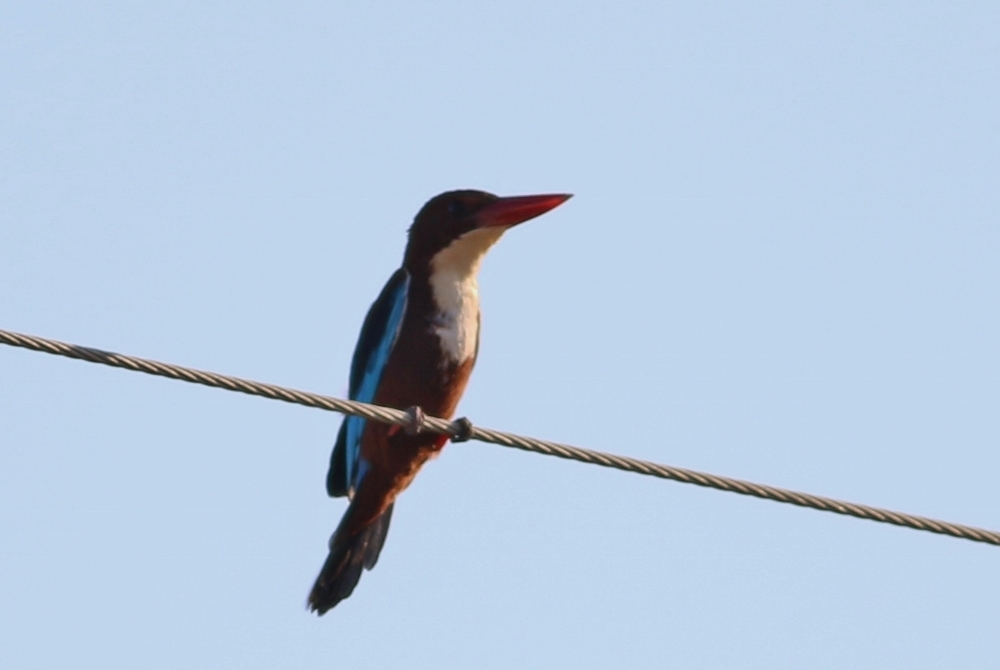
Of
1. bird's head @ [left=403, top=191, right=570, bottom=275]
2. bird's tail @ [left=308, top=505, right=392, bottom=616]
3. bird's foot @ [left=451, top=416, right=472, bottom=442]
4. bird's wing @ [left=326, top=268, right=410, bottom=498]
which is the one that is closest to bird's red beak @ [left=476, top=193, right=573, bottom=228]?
bird's head @ [left=403, top=191, right=570, bottom=275]

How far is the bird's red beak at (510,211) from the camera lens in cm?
757

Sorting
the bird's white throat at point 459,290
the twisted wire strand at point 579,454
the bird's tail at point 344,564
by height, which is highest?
the bird's white throat at point 459,290

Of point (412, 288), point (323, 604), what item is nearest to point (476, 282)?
point (412, 288)

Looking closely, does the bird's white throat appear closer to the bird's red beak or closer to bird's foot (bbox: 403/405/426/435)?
the bird's red beak

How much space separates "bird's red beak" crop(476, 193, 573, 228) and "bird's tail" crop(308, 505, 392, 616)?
120 cm

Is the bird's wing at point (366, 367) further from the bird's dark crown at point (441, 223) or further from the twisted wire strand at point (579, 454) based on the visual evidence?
the twisted wire strand at point (579, 454)

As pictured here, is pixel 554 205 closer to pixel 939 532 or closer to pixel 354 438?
pixel 354 438

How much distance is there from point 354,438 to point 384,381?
0.27 metres

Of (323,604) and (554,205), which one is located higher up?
(554,205)

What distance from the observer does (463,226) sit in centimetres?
765

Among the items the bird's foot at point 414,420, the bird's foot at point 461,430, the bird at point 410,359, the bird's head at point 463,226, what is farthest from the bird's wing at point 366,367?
the bird's foot at point 461,430

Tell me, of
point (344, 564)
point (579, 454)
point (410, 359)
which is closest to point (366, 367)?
point (410, 359)

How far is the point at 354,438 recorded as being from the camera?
745 centimetres

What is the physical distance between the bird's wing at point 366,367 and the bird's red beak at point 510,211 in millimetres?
383
